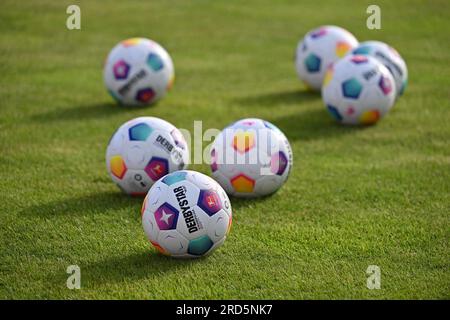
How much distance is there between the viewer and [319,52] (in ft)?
40.3

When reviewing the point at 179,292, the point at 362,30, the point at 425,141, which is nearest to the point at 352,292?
the point at 179,292

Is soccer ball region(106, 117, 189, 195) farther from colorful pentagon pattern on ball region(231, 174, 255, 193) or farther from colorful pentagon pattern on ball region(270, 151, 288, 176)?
colorful pentagon pattern on ball region(270, 151, 288, 176)

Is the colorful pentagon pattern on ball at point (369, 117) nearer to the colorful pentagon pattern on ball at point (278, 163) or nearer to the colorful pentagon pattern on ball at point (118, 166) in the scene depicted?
the colorful pentagon pattern on ball at point (278, 163)

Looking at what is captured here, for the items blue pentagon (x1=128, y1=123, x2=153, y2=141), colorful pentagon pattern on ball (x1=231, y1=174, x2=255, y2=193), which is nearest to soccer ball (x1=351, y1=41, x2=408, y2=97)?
colorful pentagon pattern on ball (x1=231, y1=174, x2=255, y2=193)

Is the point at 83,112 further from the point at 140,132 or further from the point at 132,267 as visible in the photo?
the point at 132,267

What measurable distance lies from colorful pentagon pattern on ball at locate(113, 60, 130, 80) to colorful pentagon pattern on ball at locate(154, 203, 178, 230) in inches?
205

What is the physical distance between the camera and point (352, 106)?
1048 cm

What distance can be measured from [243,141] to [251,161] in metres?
0.25

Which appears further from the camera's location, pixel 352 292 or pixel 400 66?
pixel 400 66

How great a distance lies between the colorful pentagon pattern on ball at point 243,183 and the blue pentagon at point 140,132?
1.07 metres
